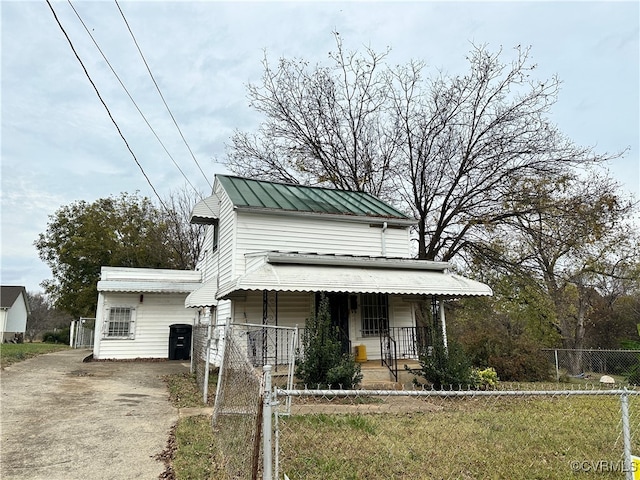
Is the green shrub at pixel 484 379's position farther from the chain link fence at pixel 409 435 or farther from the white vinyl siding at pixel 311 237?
the white vinyl siding at pixel 311 237

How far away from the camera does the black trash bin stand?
18.4 metres

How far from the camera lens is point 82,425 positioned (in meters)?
6.90

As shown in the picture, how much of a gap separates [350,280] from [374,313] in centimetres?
280

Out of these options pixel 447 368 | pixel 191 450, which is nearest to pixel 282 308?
pixel 447 368

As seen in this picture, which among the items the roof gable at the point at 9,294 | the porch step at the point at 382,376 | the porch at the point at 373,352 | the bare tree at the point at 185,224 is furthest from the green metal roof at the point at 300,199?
the roof gable at the point at 9,294

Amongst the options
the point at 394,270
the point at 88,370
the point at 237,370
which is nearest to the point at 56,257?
the point at 88,370

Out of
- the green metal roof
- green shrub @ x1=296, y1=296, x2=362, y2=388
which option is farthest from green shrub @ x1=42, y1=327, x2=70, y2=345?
green shrub @ x1=296, y1=296, x2=362, y2=388

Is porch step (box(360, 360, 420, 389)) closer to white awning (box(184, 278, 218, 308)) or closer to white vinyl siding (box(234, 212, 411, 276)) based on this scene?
white vinyl siding (box(234, 212, 411, 276))

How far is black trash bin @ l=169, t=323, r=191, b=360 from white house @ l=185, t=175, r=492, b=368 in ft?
14.1

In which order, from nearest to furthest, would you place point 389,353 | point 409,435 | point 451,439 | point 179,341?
point 451,439, point 409,435, point 389,353, point 179,341

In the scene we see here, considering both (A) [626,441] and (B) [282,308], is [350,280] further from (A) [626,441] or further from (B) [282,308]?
(A) [626,441]

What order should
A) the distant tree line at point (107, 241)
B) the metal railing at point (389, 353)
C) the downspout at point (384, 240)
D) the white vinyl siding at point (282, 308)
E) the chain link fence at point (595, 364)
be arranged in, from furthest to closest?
the distant tree line at point (107, 241)
the chain link fence at point (595, 364)
the downspout at point (384, 240)
the white vinyl siding at point (282, 308)
the metal railing at point (389, 353)

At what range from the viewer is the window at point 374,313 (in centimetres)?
1333

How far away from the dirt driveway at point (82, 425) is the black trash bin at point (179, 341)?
5.52 m
